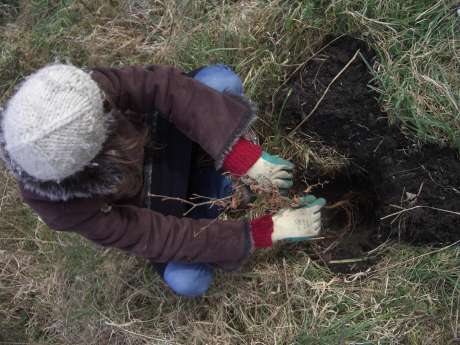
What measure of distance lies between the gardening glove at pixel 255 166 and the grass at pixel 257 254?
0.23 m

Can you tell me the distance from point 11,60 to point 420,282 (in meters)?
1.81

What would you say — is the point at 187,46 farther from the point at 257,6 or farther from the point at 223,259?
the point at 223,259

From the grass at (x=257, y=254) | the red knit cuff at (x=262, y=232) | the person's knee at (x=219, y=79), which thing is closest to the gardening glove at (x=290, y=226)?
the red knit cuff at (x=262, y=232)

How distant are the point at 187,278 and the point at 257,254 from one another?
0.28 meters

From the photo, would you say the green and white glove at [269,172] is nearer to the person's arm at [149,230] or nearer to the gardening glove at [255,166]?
the gardening glove at [255,166]

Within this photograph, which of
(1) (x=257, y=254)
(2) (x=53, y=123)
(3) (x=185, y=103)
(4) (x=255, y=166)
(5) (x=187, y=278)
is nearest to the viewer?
(2) (x=53, y=123)

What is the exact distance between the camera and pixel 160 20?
6.09ft

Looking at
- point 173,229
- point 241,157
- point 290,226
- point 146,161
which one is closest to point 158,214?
point 173,229

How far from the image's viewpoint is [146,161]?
4.72ft

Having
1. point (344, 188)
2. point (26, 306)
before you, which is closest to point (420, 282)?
point (344, 188)

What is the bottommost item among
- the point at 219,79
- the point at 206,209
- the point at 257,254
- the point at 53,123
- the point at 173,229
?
the point at 257,254

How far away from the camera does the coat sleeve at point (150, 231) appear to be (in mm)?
1158

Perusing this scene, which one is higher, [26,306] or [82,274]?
[82,274]

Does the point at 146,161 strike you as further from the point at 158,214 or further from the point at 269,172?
the point at 269,172
